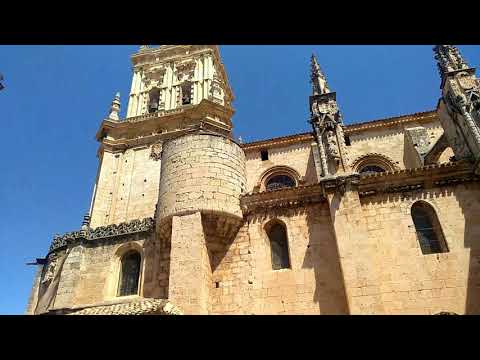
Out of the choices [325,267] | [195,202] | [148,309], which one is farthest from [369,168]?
[148,309]

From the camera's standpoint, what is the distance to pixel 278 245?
12594 mm

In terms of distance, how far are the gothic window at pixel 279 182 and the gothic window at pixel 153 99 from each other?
12.1m

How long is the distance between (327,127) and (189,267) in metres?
7.52

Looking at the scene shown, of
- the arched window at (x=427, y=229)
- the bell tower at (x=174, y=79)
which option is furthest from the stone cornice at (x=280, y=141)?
the arched window at (x=427, y=229)

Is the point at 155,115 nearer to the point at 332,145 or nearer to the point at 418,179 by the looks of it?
the point at 332,145

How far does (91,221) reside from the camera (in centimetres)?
A: 1984

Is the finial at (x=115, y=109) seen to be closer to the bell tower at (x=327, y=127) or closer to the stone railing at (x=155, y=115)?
the stone railing at (x=155, y=115)

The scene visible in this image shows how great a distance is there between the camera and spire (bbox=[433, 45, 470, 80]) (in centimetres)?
1427

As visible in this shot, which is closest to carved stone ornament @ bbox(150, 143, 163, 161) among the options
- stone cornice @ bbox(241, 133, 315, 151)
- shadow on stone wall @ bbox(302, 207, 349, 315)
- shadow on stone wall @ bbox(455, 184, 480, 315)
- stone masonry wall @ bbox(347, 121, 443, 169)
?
stone cornice @ bbox(241, 133, 315, 151)

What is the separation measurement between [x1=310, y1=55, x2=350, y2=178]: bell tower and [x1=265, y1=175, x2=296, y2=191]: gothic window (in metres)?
8.12

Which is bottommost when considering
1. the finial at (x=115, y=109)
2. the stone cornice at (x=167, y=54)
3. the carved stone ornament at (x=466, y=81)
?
the carved stone ornament at (x=466, y=81)

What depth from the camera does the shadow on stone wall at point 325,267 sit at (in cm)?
1075

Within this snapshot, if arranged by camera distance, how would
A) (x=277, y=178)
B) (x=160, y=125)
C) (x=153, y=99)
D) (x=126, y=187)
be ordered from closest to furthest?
(x=126, y=187)
(x=277, y=178)
(x=160, y=125)
(x=153, y=99)
